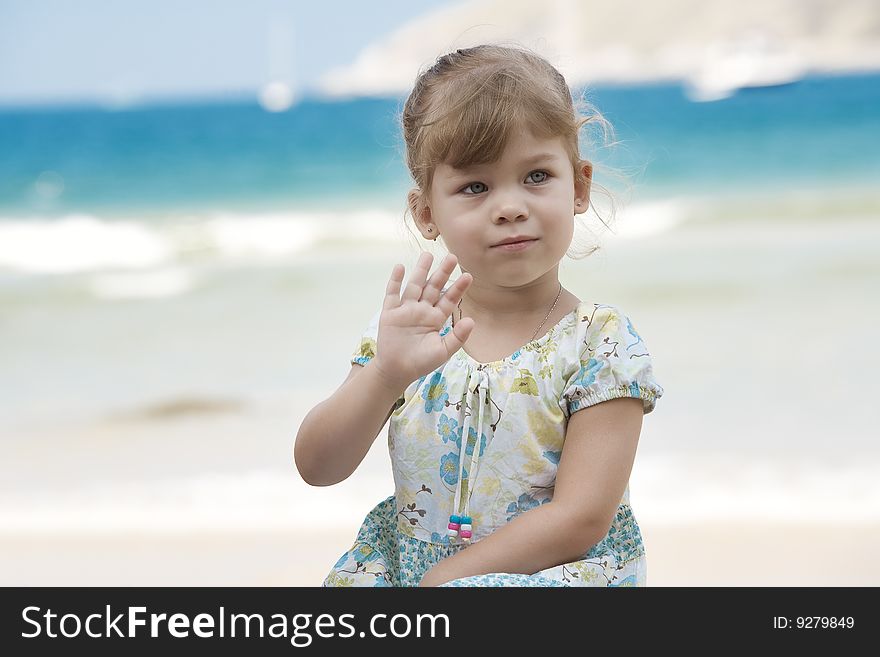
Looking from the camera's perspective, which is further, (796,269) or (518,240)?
(796,269)

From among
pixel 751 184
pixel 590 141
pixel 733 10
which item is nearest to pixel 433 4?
pixel 733 10

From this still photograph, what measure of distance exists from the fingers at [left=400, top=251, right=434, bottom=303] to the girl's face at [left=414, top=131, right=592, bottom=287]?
0.38 feet

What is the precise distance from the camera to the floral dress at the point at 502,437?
1821 mm

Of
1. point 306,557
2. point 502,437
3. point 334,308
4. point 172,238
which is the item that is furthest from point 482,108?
point 172,238

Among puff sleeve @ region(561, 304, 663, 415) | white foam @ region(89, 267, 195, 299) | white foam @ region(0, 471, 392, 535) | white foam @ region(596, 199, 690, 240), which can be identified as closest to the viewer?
puff sleeve @ region(561, 304, 663, 415)

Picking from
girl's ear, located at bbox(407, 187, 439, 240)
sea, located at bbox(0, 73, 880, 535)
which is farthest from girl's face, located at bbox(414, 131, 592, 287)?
sea, located at bbox(0, 73, 880, 535)

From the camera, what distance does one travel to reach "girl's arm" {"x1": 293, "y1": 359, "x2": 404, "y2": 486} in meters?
1.76

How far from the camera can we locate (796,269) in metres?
7.85

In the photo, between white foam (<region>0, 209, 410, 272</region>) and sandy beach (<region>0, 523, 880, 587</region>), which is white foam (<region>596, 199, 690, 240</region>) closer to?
white foam (<region>0, 209, 410, 272</region>)

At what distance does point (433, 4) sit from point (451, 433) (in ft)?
84.7

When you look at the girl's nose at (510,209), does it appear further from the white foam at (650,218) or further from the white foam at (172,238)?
the white foam at (650,218)

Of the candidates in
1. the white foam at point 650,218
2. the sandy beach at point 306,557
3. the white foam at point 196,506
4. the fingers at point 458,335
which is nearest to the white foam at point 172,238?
the white foam at point 650,218

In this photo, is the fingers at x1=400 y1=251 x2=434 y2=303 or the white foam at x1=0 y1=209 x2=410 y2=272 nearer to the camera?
the fingers at x1=400 y1=251 x2=434 y2=303
